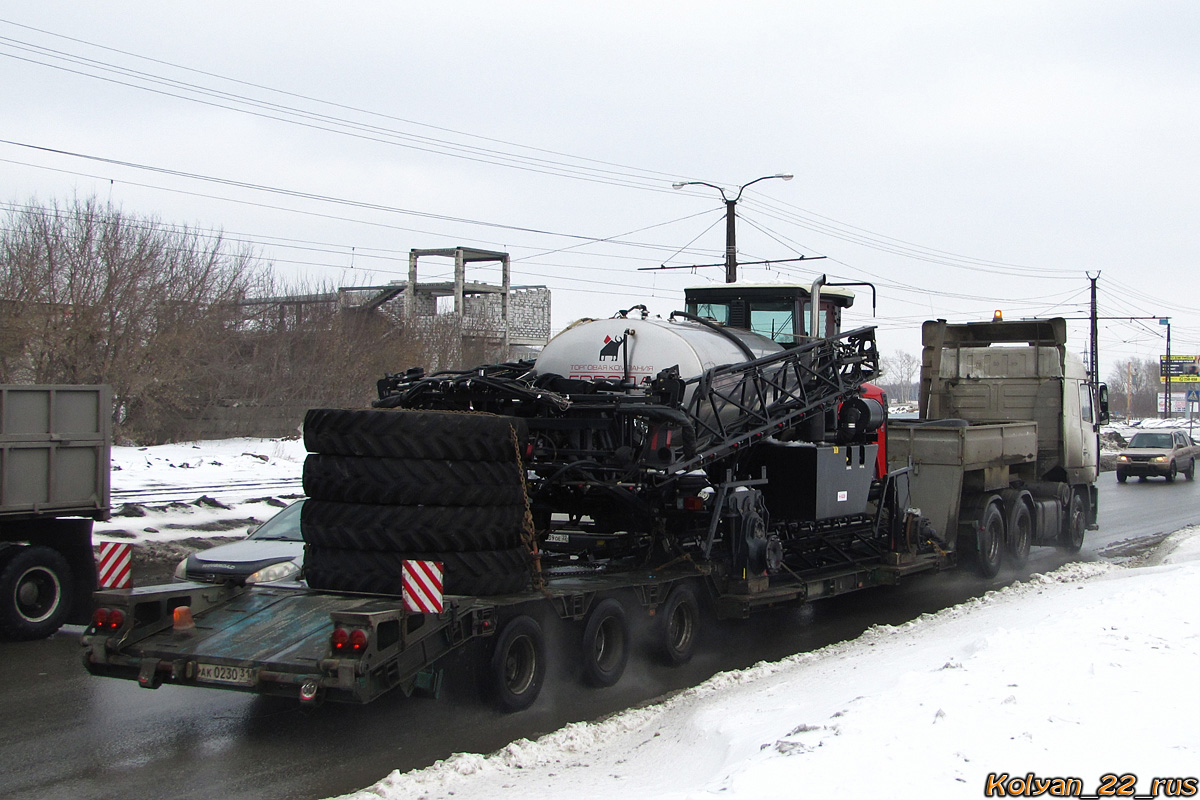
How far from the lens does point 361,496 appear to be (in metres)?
7.55

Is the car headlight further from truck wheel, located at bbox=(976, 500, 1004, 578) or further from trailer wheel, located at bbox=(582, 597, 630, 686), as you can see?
truck wheel, located at bbox=(976, 500, 1004, 578)

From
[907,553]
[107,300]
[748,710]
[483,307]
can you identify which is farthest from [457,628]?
[483,307]

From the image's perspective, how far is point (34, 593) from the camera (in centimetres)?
977

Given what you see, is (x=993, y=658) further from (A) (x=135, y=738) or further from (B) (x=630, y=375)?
(A) (x=135, y=738)

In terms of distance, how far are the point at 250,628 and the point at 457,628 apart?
1372mm

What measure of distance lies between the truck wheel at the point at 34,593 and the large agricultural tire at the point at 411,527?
3579 millimetres

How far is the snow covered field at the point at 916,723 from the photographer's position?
4977 millimetres

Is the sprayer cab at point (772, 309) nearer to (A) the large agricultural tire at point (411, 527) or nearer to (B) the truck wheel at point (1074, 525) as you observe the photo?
(A) the large agricultural tire at point (411, 527)

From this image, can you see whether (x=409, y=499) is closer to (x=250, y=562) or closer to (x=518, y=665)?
(x=518, y=665)

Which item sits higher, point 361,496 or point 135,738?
point 361,496

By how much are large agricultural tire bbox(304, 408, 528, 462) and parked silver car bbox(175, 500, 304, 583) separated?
2.19m

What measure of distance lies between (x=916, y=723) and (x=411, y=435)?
371cm

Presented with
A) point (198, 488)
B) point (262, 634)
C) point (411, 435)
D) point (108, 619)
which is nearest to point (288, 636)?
point (262, 634)

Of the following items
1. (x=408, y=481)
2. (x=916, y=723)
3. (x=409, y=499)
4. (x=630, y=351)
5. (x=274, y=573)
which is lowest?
(x=916, y=723)
